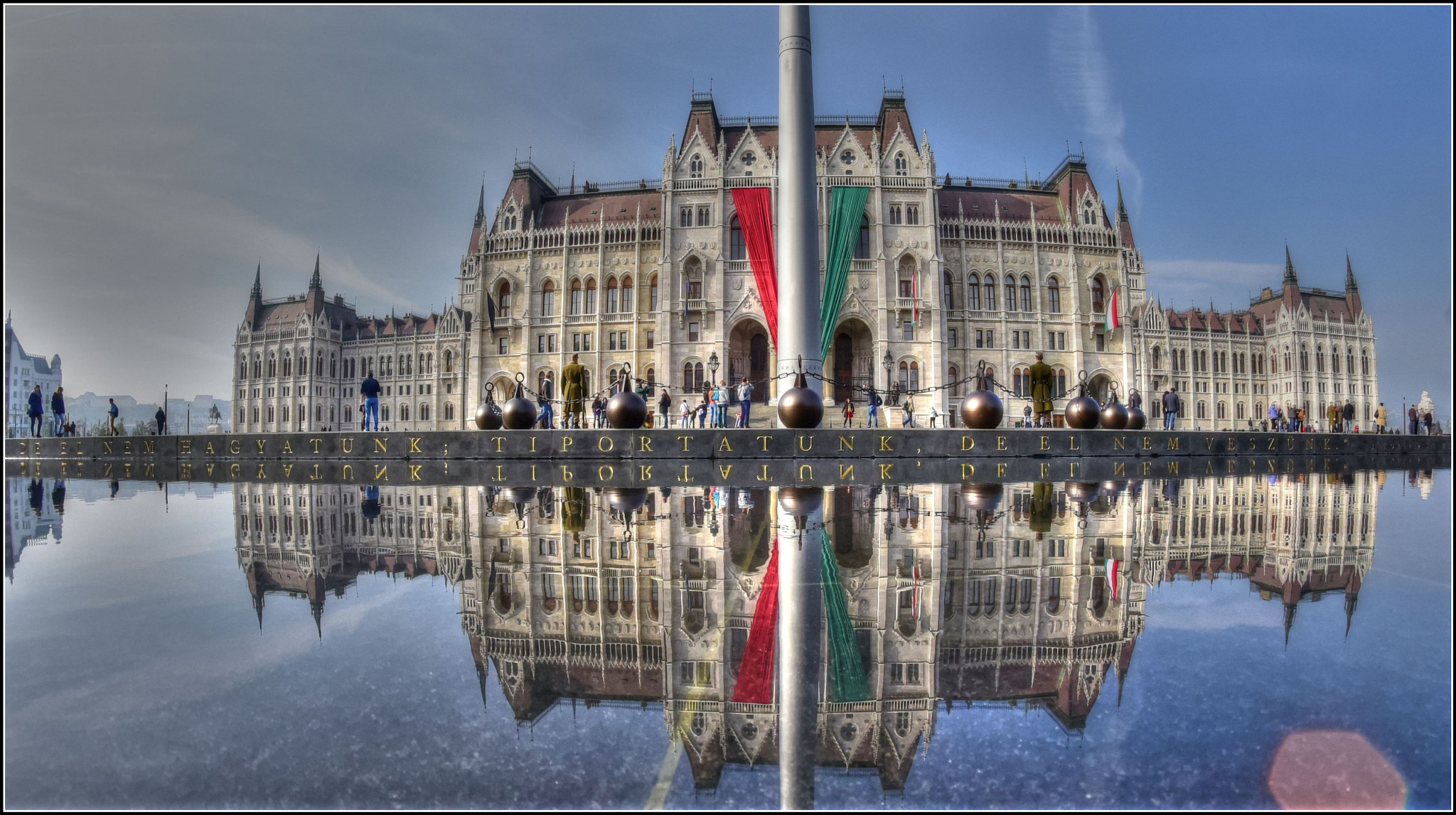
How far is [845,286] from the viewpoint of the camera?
3281cm

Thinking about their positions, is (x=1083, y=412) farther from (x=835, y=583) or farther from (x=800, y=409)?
(x=835, y=583)

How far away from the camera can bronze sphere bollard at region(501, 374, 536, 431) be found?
395 inches

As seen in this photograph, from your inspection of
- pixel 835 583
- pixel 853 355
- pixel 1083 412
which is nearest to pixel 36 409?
pixel 835 583

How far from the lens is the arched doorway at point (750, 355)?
34.9 m

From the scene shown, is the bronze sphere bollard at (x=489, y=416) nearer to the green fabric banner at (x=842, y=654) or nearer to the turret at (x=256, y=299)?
the green fabric banner at (x=842, y=654)

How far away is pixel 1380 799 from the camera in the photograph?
3.18 feet

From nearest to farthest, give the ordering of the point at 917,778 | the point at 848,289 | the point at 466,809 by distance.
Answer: the point at 466,809, the point at 917,778, the point at 848,289

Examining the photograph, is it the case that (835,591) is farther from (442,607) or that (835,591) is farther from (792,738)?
(442,607)

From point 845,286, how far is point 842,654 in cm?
3237

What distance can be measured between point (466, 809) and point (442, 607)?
1297mm

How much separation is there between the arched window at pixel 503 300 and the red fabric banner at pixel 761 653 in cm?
4010

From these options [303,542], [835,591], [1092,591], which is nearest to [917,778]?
[835,591]

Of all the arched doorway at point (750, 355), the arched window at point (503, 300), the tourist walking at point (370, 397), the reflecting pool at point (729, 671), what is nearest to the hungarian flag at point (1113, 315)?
the arched doorway at point (750, 355)

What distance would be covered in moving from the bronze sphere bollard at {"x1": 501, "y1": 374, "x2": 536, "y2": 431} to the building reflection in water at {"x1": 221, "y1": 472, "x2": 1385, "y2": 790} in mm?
4768
